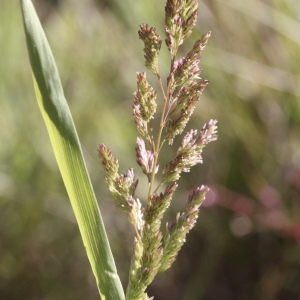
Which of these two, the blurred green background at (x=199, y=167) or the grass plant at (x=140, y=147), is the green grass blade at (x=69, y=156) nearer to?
the grass plant at (x=140, y=147)

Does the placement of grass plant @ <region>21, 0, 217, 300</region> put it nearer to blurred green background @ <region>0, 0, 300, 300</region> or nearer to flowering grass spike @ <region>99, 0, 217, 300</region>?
flowering grass spike @ <region>99, 0, 217, 300</region>

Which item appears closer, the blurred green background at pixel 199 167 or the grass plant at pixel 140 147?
the grass plant at pixel 140 147

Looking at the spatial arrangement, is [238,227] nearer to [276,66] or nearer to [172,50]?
[276,66]

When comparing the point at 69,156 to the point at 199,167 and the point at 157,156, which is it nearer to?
the point at 157,156

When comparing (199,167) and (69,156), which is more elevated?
(199,167)

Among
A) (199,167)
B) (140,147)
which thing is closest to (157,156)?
(140,147)

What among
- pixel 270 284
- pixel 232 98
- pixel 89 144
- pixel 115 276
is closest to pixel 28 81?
pixel 89 144

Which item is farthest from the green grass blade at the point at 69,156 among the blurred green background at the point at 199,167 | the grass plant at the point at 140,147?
the blurred green background at the point at 199,167
